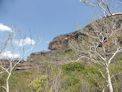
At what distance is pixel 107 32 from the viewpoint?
25.6 m

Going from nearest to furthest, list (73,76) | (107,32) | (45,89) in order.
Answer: (107,32), (45,89), (73,76)

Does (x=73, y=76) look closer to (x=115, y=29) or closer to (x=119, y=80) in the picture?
(x=119, y=80)

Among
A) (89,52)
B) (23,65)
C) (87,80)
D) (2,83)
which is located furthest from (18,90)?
(23,65)

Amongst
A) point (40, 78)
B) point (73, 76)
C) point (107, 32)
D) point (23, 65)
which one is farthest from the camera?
point (23, 65)

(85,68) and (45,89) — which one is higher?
(85,68)

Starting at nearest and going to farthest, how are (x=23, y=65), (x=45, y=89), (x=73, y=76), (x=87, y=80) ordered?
(x=45, y=89) < (x=87, y=80) < (x=73, y=76) < (x=23, y=65)

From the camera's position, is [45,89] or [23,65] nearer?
[45,89]

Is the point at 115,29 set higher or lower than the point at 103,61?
higher

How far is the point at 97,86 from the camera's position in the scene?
123ft

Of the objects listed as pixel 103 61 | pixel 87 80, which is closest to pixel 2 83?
pixel 87 80

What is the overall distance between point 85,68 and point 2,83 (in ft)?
41.1

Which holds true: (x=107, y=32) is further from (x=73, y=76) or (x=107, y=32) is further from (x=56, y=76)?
(x=73, y=76)

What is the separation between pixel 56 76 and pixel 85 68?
11655 mm

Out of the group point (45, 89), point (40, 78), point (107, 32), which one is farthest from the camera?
point (40, 78)
